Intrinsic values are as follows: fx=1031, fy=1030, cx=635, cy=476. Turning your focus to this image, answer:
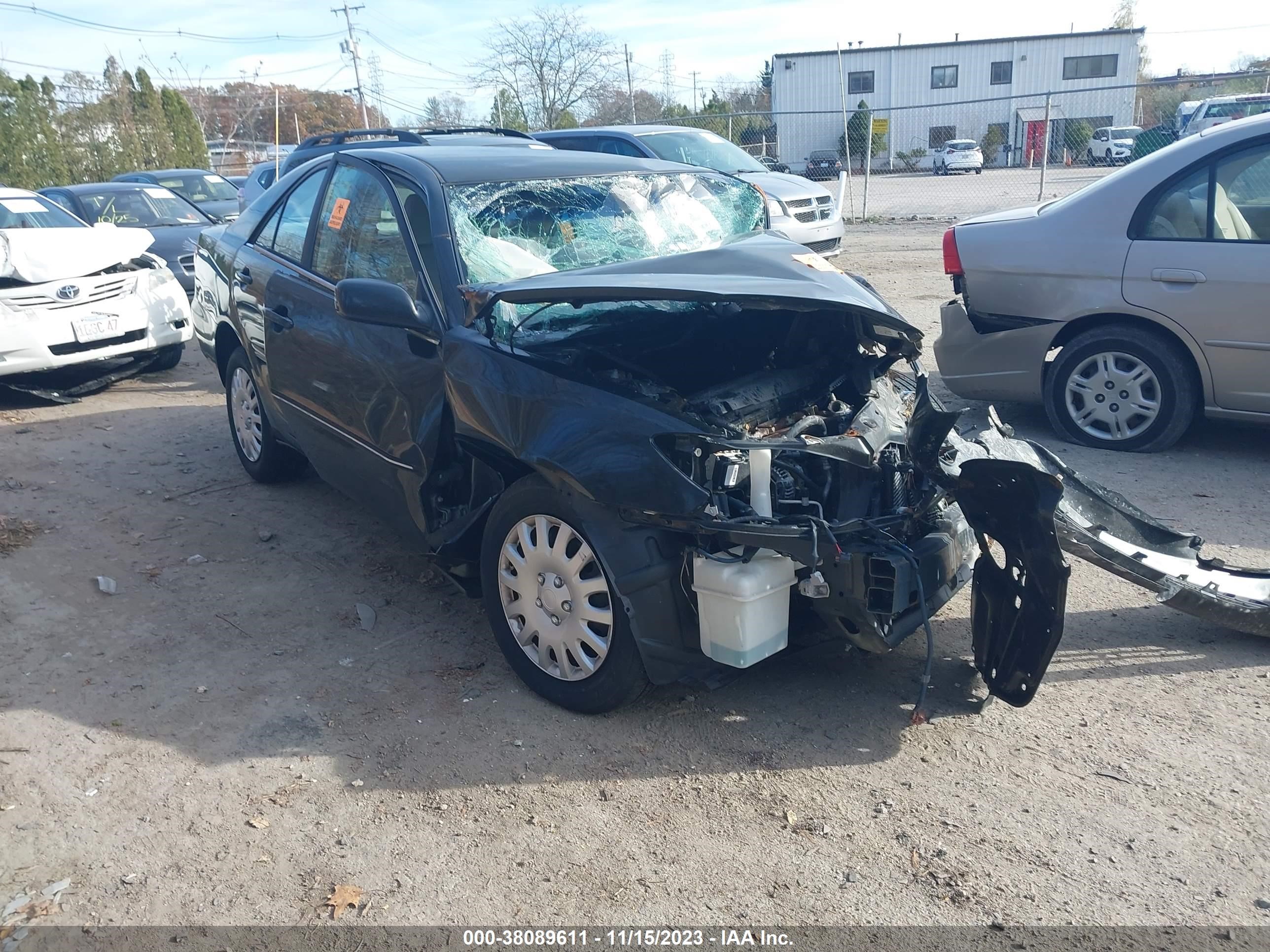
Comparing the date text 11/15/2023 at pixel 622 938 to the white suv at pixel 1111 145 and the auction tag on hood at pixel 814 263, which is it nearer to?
the auction tag on hood at pixel 814 263

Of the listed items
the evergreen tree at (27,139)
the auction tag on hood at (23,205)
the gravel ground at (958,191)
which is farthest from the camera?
the evergreen tree at (27,139)

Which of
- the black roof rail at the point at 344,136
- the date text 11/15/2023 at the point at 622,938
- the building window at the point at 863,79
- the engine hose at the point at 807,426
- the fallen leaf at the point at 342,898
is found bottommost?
the date text 11/15/2023 at the point at 622,938

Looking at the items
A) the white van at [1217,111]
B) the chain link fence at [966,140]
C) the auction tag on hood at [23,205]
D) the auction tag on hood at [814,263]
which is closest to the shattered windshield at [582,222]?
the auction tag on hood at [814,263]

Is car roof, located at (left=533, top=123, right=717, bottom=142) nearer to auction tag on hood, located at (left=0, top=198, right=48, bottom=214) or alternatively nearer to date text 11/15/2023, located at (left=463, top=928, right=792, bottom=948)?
auction tag on hood, located at (left=0, top=198, right=48, bottom=214)

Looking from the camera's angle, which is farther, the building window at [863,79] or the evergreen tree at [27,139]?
the building window at [863,79]

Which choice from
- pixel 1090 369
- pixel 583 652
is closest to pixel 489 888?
pixel 583 652

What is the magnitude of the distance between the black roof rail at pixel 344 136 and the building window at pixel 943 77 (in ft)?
134

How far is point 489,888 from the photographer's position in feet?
9.05

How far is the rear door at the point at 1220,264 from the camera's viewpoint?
5.25 meters

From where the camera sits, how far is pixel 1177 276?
545 cm

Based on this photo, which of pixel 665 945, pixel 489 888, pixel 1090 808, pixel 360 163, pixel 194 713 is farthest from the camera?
pixel 360 163

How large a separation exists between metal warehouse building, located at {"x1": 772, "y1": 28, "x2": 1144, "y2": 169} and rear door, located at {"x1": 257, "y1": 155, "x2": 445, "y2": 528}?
129 ft

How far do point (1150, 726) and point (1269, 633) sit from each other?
775 mm

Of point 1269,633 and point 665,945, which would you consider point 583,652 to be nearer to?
point 665,945
